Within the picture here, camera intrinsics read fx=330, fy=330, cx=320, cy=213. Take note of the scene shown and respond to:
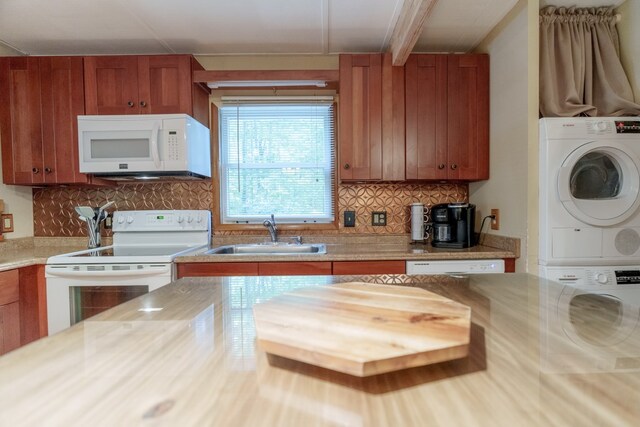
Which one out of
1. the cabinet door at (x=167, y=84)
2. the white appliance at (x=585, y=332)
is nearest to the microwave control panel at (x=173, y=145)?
the cabinet door at (x=167, y=84)

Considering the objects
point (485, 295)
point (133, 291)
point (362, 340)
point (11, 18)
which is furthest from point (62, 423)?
point (11, 18)

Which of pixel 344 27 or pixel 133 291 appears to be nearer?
pixel 133 291

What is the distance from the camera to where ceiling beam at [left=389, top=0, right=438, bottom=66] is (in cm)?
175

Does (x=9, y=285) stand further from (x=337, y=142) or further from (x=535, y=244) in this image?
(x=535, y=244)

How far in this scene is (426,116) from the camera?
8.05ft

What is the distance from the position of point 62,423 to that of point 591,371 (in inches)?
27.1

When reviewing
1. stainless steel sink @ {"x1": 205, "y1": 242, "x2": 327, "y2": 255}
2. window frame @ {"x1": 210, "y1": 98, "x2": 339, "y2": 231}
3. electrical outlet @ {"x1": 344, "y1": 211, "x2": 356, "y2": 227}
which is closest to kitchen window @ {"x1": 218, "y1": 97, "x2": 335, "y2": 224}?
window frame @ {"x1": 210, "y1": 98, "x2": 339, "y2": 231}

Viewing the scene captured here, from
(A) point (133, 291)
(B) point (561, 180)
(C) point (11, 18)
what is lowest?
(A) point (133, 291)

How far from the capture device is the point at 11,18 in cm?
212

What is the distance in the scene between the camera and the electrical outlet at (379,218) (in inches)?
108

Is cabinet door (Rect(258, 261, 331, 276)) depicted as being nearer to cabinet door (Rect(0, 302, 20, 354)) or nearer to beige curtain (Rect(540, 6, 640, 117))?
cabinet door (Rect(0, 302, 20, 354))

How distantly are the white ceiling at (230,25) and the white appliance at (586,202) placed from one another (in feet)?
2.98

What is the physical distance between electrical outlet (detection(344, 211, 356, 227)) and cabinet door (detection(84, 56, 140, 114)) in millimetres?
1786

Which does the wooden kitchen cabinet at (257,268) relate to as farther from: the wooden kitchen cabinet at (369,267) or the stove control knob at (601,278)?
the stove control knob at (601,278)
